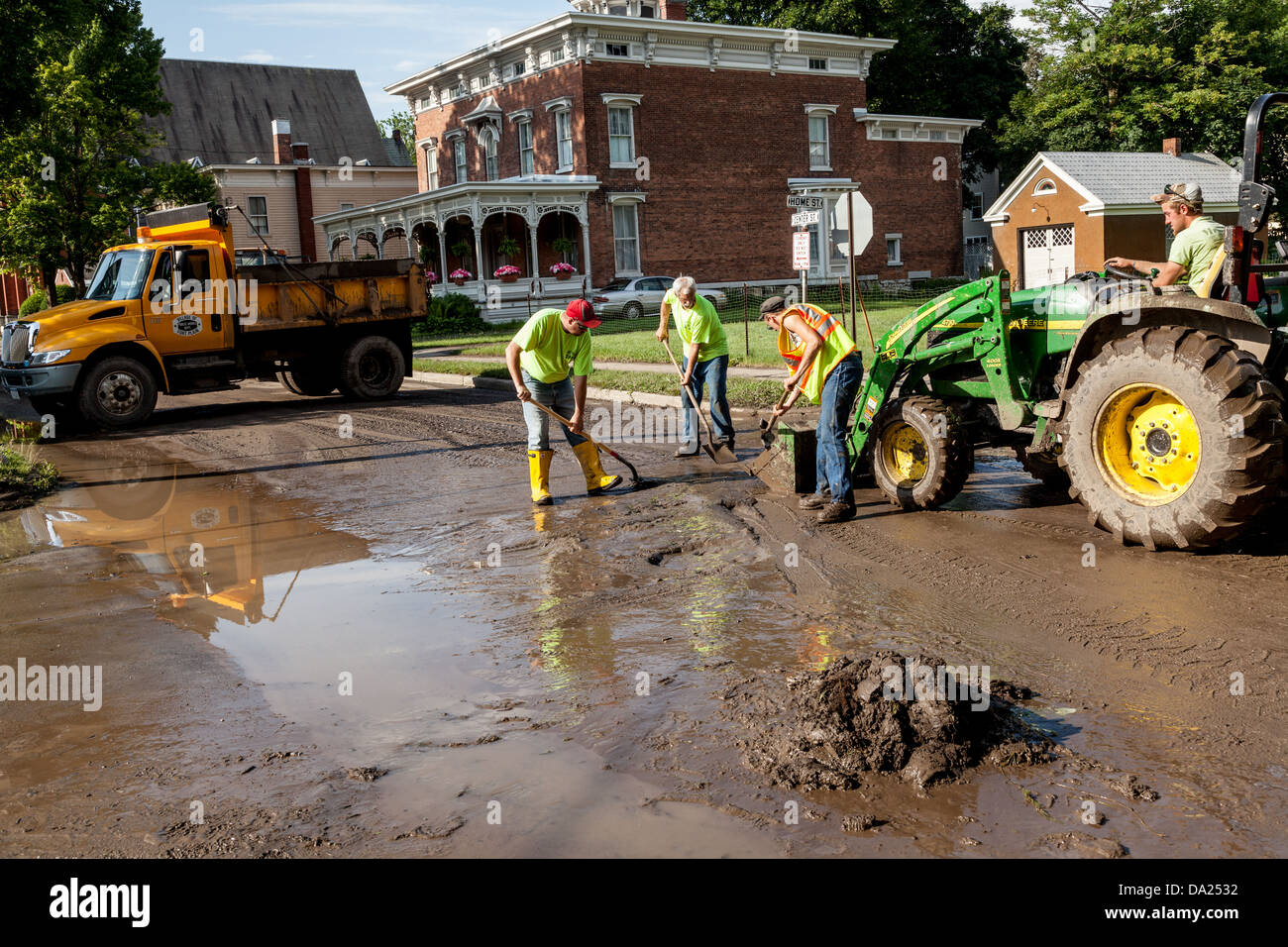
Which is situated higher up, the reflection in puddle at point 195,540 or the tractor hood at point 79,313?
the tractor hood at point 79,313

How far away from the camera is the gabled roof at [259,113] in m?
49.3

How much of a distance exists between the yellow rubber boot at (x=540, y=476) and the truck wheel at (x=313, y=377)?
31.6ft

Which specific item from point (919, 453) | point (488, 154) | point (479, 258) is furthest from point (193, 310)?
point (488, 154)

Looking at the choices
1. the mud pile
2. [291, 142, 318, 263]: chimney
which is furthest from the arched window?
the mud pile

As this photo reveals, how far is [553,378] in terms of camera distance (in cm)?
988

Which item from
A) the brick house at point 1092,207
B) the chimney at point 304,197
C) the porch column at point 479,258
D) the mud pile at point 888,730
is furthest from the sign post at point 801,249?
the chimney at point 304,197

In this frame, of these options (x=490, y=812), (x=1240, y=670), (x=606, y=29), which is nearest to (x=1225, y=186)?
(x=606, y=29)

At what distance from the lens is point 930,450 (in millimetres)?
8508

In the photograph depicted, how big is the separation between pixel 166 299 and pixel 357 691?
41.9 ft

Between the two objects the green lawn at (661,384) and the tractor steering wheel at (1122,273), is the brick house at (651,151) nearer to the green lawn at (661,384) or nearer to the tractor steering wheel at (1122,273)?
the green lawn at (661,384)

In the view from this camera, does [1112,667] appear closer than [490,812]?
No

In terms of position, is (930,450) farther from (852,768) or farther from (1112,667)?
(852,768)

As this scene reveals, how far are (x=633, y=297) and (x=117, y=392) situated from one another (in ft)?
67.1

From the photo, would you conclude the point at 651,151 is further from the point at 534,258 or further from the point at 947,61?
the point at 947,61
